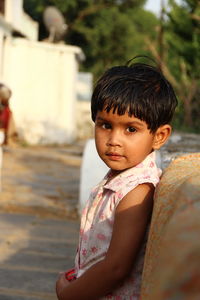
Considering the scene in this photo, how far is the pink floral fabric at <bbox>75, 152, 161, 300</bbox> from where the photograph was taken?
1559 mm

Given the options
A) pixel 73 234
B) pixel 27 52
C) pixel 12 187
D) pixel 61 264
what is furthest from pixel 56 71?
pixel 61 264

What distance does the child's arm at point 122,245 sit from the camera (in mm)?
1437

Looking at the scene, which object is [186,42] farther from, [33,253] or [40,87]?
[33,253]

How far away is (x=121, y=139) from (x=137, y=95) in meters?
0.14

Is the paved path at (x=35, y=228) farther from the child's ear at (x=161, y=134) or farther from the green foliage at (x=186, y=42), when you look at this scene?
the green foliage at (x=186, y=42)

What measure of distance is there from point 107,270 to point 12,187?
546cm

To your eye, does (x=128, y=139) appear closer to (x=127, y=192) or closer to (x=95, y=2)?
(x=127, y=192)

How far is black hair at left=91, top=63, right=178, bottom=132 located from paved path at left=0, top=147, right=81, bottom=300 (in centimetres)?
144

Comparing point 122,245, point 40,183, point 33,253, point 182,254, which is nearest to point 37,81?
point 40,183

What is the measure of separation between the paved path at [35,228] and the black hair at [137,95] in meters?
1.44

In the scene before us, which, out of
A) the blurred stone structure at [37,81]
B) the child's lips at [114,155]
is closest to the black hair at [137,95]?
the child's lips at [114,155]

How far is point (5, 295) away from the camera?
2.64 metres

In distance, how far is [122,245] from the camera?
143 centimetres

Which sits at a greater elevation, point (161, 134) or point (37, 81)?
point (161, 134)
